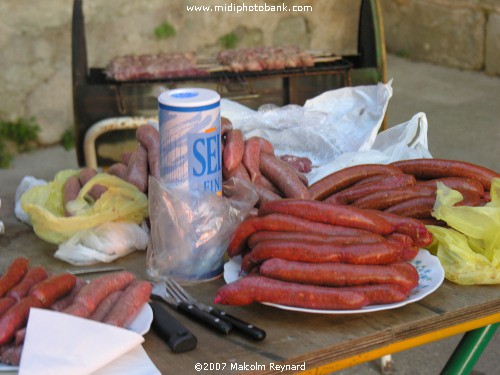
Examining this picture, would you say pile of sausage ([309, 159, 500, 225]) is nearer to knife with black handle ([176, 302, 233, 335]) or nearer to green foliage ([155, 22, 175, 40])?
knife with black handle ([176, 302, 233, 335])

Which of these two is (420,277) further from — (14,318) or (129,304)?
(14,318)

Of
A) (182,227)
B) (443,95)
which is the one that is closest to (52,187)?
(182,227)

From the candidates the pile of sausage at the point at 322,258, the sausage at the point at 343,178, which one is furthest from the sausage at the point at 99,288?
the sausage at the point at 343,178

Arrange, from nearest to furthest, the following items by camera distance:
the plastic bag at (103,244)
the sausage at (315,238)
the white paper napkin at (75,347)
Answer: the white paper napkin at (75,347) < the sausage at (315,238) < the plastic bag at (103,244)

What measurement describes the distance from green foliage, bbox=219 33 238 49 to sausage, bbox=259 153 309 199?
5057 mm

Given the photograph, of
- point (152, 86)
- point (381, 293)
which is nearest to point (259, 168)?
point (381, 293)

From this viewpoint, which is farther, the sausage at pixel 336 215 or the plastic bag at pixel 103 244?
the plastic bag at pixel 103 244

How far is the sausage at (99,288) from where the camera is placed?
1.57 m

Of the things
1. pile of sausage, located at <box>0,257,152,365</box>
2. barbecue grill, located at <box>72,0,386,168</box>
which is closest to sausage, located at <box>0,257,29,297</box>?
pile of sausage, located at <box>0,257,152,365</box>

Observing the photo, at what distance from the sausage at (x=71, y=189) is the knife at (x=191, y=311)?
0.53 metres

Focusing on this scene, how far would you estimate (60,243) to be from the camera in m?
2.14

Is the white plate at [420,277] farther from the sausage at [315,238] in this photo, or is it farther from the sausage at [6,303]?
the sausage at [6,303]

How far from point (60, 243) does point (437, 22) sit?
6.86 m

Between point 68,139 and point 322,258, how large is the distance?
5.15 meters
